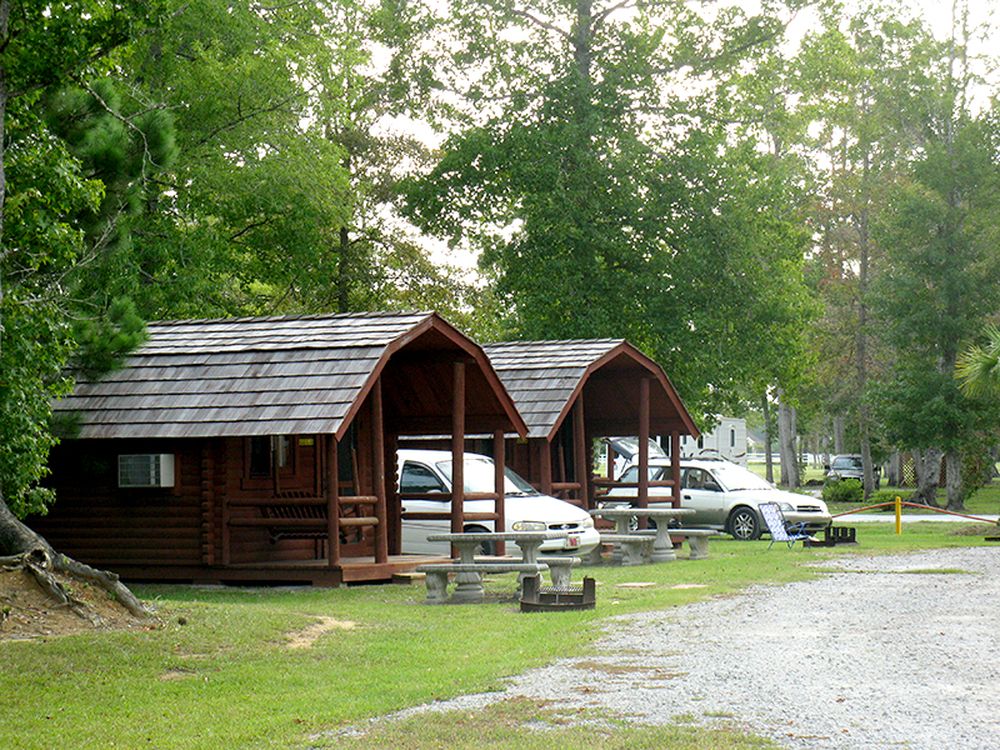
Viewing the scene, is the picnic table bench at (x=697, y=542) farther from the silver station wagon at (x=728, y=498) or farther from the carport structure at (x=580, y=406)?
the silver station wagon at (x=728, y=498)

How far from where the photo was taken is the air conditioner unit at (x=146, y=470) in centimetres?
2052

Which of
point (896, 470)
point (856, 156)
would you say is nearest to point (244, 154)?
point (856, 156)

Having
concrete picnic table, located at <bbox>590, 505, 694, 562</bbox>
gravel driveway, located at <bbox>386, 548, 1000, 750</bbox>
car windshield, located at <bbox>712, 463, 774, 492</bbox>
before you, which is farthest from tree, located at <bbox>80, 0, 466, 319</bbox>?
gravel driveway, located at <bbox>386, 548, 1000, 750</bbox>

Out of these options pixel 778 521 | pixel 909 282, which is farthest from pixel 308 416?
pixel 909 282

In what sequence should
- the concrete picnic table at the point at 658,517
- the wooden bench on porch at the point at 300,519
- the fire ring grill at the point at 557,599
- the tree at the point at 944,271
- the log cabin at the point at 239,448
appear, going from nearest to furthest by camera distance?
the fire ring grill at the point at 557,599 < the log cabin at the point at 239,448 < the wooden bench on porch at the point at 300,519 < the concrete picnic table at the point at 658,517 < the tree at the point at 944,271

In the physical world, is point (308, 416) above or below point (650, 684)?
above

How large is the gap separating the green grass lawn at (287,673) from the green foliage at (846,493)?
35313mm

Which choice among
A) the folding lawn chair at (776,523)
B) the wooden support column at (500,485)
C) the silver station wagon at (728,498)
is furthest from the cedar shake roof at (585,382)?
the folding lawn chair at (776,523)

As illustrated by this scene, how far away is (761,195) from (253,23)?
1485cm

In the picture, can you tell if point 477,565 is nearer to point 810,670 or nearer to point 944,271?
point 810,670

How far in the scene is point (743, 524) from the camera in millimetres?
32406

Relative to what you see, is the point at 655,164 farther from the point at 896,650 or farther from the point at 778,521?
the point at 896,650

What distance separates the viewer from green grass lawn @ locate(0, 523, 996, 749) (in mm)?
8906

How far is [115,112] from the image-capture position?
1534 cm
